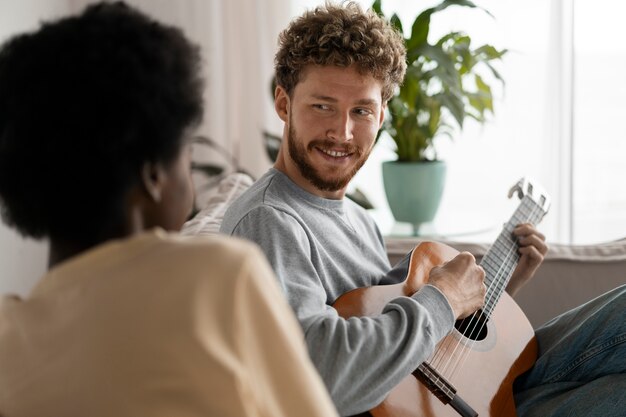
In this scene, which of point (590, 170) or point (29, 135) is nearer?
point (29, 135)

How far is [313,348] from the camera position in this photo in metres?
1.23

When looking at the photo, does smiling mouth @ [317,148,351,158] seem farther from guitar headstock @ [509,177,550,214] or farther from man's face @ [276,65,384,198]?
guitar headstock @ [509,177,550,214]

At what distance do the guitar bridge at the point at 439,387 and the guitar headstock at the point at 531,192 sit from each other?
0.61 m

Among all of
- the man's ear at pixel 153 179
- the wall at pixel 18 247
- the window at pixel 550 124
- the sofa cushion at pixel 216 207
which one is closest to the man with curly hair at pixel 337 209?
the sofa cushion at pixel 216 207

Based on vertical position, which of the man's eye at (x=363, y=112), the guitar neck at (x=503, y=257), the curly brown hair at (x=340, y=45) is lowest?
the guitar neck at (x=503, y=257)

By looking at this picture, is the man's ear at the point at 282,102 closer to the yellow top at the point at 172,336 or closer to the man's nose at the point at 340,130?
the man's nose at the point at 340,130

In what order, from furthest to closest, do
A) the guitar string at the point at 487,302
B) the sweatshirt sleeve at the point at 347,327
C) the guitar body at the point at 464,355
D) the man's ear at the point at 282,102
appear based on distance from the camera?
the man's ear at the point at 282,102
the guitar string at the point at 487,302
the guitar body at the point at 464,355
the sweatshirt sleeve at the point at 347,327

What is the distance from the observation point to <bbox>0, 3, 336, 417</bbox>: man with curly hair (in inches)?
29.6

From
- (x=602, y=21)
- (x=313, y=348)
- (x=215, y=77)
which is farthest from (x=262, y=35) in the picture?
(x=313, y=348)

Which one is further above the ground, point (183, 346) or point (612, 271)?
point (183, 346)

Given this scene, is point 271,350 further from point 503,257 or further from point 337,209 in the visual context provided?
point 503,257

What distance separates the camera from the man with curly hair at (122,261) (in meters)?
0.75

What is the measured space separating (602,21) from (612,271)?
56.7 inches

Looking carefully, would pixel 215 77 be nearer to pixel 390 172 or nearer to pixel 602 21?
pixel 390 172
